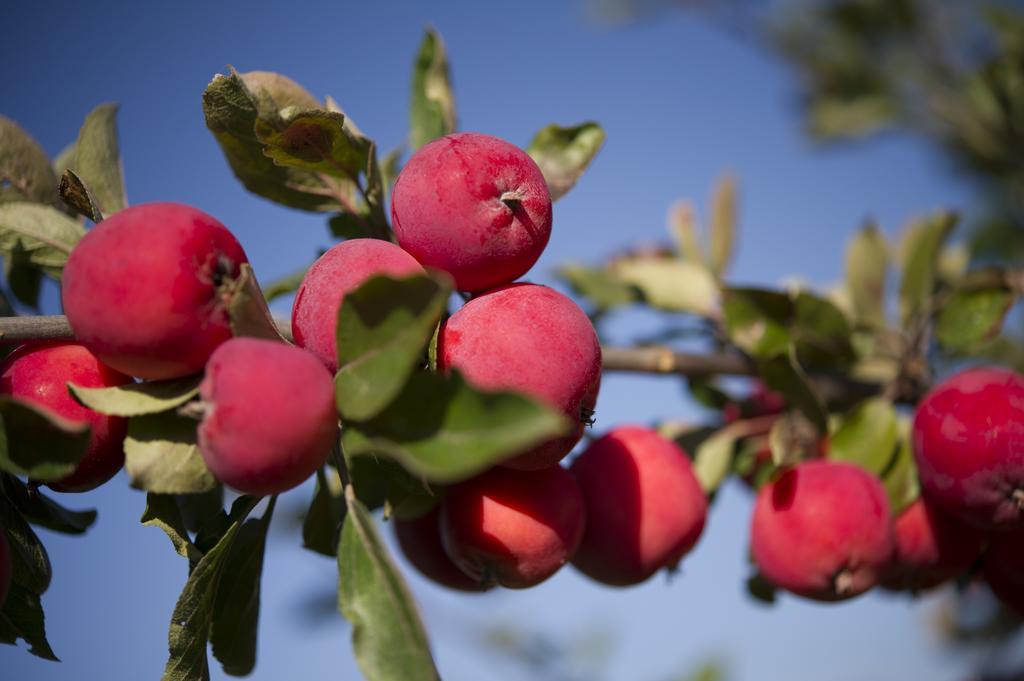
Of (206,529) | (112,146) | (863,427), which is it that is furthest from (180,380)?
(863,427)

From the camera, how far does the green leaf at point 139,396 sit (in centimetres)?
86

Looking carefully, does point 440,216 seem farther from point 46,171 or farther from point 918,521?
point 918,521

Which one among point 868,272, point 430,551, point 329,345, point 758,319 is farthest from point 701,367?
point 329,345

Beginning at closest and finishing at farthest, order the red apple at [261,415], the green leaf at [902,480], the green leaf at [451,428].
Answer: the green leaf at [451,428]
the red apple at [261,415]
the green leaf at [902,480]

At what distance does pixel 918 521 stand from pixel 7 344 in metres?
1.35

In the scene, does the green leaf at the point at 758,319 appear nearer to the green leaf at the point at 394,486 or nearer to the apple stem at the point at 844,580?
the apple stem at the point at 844,580

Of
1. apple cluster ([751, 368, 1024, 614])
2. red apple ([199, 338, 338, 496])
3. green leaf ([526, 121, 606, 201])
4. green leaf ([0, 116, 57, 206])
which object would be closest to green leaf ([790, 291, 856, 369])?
apple cluster ([751, 368, 1024, 614])

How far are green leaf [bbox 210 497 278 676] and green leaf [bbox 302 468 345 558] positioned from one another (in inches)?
4.1

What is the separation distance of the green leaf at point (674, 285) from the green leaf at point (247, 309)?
1.16 meters

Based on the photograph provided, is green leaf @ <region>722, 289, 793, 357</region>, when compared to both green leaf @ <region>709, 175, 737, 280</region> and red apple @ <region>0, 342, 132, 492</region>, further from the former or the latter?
red apple @ <region>0, 342, 132, 492</region>

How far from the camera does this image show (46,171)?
1.16 meters

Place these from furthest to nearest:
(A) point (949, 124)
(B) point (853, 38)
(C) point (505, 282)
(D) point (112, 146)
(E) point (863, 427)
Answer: (B) point (853, 38) → (A) point (949, 124) → (E) point (863, 427) → (D) point (112, 146) → (C) point (505, 282)

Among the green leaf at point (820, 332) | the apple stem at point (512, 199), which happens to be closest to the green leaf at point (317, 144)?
the apple stem at point (512, 199)

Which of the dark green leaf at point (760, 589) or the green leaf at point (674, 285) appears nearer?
the dark green leaf at point (760, 589)
